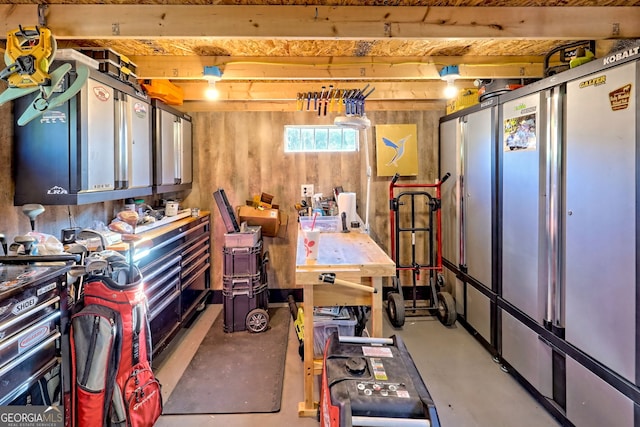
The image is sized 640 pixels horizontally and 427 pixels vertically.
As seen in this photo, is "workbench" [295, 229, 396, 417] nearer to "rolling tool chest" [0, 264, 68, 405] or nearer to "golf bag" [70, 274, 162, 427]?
"golf bag" [70, 274, 162, 427]

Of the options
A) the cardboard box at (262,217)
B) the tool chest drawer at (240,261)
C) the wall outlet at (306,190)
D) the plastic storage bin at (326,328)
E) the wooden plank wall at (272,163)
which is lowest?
the plastic storage bin at (326,328)

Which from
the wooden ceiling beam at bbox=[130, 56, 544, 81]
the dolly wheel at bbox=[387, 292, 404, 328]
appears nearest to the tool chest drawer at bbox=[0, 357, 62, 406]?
the wooden ceiling beam at bbox=[130, 56, 544, 81]

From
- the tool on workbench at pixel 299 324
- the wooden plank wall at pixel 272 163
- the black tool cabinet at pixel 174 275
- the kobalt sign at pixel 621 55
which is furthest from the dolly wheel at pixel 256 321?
the kobalt sign at pixel 621 55

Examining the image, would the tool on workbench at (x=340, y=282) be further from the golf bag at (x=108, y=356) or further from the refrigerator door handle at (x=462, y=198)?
the refrigerator door handle at (x=462, y=198)

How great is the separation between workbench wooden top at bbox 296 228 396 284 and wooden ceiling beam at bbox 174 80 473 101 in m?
1.85

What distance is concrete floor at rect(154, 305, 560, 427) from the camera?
2246mm

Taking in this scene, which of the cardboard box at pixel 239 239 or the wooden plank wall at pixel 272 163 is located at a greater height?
the wooden plank wall at pixel 272 163

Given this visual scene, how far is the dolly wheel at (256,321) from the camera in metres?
3.50

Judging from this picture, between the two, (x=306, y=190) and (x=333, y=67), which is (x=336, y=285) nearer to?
(x=333, y=67)

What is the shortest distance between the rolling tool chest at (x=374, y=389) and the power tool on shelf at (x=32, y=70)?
187 centimetres

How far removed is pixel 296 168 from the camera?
4.33m

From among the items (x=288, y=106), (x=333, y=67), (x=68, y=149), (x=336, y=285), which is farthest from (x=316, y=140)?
(x=68, y=149)

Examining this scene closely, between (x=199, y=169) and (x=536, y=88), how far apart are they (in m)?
3.52

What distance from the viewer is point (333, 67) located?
3.08 metres
